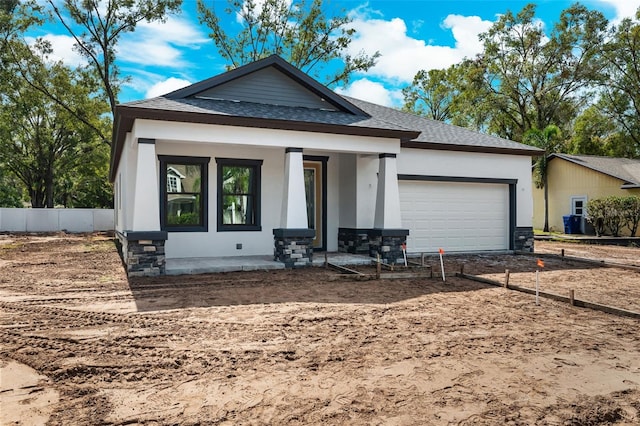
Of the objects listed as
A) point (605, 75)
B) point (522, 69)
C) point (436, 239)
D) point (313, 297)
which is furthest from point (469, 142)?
point (605, 75)

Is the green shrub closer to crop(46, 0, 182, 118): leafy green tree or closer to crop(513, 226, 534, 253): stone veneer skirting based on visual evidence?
crop(513, 226, 534, 253): stone veneer skirting

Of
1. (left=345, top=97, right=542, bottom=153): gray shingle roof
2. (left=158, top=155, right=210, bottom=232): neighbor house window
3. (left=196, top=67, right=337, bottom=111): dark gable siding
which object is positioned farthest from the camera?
(left=345, top=97, right=542, bottom=153): gray shingle roof

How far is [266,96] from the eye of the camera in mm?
11867

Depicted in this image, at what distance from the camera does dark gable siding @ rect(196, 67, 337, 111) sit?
11469mm

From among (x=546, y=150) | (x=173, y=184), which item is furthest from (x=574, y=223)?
(x=173, y=184)

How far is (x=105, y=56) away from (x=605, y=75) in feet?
106

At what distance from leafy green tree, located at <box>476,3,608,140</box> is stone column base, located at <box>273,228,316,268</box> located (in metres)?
25.4

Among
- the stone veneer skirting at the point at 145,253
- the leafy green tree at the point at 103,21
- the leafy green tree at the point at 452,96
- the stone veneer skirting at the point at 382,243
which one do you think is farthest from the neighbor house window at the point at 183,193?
the leafy green tree at the point at 452,96

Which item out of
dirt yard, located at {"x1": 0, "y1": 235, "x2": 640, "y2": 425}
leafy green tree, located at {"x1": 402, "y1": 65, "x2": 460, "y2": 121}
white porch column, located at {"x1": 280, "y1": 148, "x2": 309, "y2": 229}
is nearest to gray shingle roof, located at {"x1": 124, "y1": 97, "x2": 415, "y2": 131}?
white porch column, located at {"x1": 280, "y1": 148, "x2": 309, "y2": 229}

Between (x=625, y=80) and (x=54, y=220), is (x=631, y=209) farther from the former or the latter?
(x=54, y=220)

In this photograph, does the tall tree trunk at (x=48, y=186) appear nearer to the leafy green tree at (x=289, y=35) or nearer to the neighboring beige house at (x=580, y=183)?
the leafy green tree at (x=289, y=35)

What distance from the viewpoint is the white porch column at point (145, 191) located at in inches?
361

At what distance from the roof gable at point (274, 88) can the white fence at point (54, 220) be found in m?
21.6

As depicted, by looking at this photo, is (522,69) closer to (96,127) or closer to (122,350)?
(96,127)
